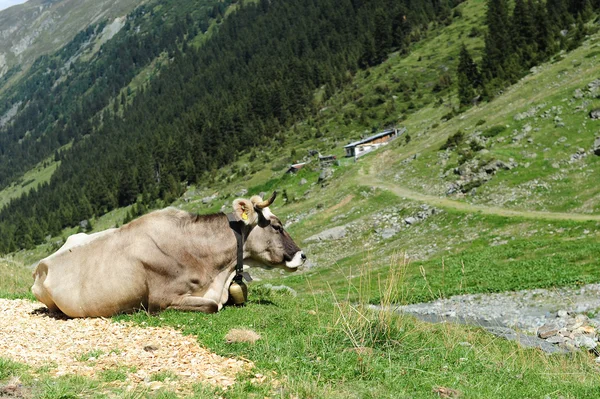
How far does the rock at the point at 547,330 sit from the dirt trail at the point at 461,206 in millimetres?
15994

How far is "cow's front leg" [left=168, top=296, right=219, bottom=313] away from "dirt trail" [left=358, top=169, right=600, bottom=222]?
1114 inches

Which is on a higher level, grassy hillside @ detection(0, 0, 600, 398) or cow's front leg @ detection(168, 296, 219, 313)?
cow's front leg @ detection(168, 296, 219, 313)

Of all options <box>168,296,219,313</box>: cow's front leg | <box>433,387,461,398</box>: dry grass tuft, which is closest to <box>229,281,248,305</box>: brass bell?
<box>168,296,219,313</box>: cow's front leg

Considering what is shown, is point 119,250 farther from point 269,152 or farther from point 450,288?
point 269,152

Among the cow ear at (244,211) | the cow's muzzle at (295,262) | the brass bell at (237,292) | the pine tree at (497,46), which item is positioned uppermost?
the cow ear at (244,211)

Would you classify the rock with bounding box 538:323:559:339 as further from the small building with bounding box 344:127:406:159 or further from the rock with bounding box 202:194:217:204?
the rock with bounding box 202:194:217:204

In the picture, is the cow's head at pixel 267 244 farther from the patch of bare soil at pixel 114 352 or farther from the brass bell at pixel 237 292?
the patch of bare soil at pixel 114 352

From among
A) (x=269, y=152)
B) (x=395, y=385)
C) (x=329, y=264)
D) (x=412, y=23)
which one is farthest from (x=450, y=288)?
(x=412, y=23)

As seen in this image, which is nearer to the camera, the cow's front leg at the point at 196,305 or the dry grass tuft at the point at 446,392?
the dry grass tuft at the point at 446,392

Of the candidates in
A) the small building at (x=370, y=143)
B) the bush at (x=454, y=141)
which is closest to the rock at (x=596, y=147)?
the bush at (x=454, y=141)

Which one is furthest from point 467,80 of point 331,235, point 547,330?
point 547,330

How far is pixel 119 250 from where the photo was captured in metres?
10.9

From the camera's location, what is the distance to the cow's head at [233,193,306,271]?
476 inches

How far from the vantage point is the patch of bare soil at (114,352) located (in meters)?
6.63
